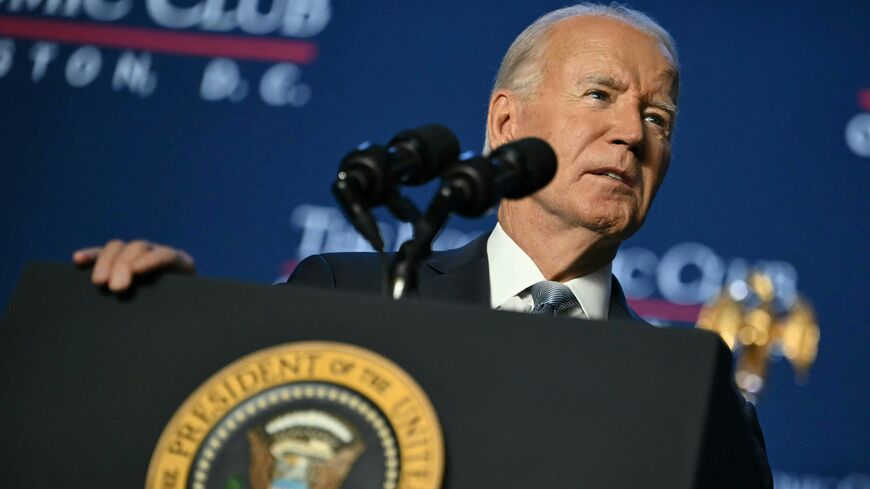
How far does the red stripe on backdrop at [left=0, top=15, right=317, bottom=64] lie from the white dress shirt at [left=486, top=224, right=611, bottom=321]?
1192 mm

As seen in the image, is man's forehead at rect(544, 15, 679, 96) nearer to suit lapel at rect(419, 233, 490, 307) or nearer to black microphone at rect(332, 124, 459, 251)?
suit lapel at rect(419, 233, 490, 307)

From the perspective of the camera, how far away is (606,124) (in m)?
2.15

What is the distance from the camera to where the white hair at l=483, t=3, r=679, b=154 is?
2.27 metres

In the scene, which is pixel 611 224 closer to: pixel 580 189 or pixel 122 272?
pixel 580 189

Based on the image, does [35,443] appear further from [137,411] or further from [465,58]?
[465,58]

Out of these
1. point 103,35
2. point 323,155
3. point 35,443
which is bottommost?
point 35,443

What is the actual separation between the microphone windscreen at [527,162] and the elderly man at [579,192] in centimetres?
64

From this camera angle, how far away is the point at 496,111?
2.42 metres

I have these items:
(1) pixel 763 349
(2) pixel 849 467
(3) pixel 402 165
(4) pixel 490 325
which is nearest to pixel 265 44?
(1) pixel 763 349

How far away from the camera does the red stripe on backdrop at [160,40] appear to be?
3.23 m

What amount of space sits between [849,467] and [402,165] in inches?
69.9

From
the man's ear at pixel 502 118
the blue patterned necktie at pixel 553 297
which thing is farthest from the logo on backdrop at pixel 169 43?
the blue patterned necktie at pixel 553 297

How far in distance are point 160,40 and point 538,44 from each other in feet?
4.19

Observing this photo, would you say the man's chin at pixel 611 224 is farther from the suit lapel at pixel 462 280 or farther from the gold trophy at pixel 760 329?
the gold trophy at pixel 760 329
